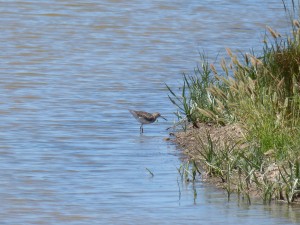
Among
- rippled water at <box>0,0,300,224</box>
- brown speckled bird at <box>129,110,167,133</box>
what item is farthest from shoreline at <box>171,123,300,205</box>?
brown speckled bird at <box>129,110,167,133</box>

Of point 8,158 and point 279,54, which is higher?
point 279,54

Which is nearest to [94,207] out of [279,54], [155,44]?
[279,54]

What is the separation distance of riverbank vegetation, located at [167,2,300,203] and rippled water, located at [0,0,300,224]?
232 millimetres

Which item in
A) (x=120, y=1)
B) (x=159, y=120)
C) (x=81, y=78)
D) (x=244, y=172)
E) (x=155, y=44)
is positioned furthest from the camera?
(x=120, y=1)

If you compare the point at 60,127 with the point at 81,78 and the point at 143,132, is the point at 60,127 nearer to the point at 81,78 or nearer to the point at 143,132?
the point at 143,132

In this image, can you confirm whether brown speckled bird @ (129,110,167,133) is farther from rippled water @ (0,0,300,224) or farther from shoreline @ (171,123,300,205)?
shoreline @ (171,123,300,205)

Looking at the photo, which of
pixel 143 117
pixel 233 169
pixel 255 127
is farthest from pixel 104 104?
pixel 233 169

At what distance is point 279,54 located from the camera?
1131 cm

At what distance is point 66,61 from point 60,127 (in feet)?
14.5

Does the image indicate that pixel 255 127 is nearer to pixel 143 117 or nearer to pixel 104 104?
pixel 143 117

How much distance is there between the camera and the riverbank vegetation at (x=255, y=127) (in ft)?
30.8

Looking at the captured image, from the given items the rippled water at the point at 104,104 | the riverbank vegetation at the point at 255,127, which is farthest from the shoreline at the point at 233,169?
the rippled water at the point at 104,104

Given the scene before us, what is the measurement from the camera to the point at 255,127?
34.4 ft

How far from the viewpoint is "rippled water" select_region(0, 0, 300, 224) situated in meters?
9.04
